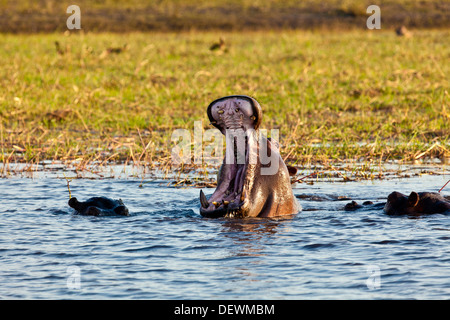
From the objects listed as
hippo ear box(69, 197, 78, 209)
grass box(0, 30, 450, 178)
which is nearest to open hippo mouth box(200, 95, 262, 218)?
hippo ear box(69, 197, 78, 209)

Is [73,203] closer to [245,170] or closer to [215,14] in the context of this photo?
[245,170]

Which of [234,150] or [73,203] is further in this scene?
[73,203]

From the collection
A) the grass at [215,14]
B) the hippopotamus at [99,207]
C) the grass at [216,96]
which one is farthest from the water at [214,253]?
the grass at [215,14]

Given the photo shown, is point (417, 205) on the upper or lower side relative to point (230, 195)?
lower

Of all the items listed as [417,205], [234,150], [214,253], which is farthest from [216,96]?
[214,253]

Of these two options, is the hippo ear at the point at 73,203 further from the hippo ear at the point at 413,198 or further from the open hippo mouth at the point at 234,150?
the hippo ear at the point at 413,198

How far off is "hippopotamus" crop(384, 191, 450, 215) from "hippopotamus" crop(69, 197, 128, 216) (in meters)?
2.06

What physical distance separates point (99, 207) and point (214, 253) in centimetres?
157

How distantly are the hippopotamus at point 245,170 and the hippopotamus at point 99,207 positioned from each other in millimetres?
751

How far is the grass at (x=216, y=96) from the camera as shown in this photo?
31.1 feet

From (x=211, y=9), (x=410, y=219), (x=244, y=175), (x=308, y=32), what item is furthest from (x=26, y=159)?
(x=211, y=9)

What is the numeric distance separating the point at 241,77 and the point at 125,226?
8.18 m

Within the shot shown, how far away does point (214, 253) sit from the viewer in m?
5.31
